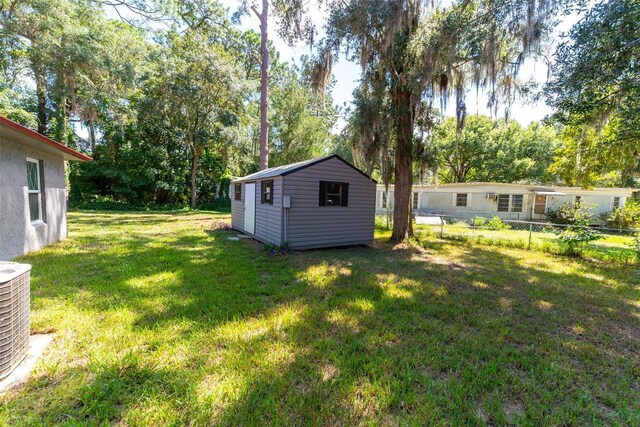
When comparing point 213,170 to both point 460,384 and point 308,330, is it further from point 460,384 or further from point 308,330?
point 460,384

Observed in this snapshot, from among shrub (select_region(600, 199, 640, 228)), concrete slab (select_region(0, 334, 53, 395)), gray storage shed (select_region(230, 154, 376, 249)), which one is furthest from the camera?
shrub (select_region(600, 199, 640, 228))

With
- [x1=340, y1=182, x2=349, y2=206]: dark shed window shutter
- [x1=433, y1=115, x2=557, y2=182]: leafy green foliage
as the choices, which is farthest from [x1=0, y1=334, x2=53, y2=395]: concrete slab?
[x1=433, y1=115, x2=557, y2=182]: leafy green foliage

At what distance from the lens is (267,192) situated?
7461 millimetres

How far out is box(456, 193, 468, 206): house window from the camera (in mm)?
16098

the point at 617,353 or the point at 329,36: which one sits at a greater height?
the point at 329,36

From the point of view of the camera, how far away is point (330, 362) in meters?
2.37

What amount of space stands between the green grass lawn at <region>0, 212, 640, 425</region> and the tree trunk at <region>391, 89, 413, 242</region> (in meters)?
3.02

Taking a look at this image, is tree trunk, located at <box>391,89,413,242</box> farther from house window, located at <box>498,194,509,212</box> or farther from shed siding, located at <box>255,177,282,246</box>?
A: house window, located at <box>498,194,509,212</box>

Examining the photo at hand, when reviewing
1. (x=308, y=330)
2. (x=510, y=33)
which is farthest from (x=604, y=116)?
(x=308, y=330)

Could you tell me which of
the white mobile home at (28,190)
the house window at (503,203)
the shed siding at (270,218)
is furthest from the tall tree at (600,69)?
the house window at (503,203)

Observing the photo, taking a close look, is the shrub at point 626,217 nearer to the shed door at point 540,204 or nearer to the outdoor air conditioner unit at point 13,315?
the shed door at point 540,204

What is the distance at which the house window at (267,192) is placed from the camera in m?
7.22

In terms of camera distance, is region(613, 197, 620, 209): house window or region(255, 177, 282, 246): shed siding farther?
region(613, 197, 620, 209): house window

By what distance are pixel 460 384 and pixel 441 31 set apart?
21.7ft
